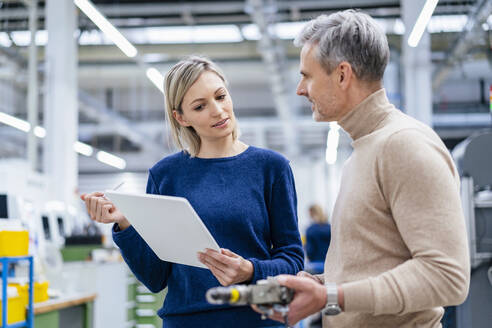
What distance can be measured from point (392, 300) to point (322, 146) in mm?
15742

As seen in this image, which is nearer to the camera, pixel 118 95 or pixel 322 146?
pixel 118 95

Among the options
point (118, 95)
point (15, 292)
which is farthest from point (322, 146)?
point (15, 292)

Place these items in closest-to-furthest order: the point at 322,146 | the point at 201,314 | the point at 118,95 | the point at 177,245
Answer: the point at 177,245 → the point at 201,314 → the point at 118,95 → the point at 322,146

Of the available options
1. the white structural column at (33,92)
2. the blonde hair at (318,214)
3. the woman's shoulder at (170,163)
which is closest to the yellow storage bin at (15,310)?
the woman's shoulder at (170,163)

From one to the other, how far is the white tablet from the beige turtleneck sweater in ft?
1.01

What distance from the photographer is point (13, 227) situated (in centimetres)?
321

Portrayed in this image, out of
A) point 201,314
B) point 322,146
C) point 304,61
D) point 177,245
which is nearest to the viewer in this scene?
point 304,61

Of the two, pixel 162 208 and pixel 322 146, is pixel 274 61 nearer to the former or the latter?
pixel 322 146

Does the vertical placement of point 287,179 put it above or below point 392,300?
above

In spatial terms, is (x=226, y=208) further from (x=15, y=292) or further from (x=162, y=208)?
(x=15, y=292)

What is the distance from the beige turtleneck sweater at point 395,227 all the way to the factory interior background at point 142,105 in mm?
566

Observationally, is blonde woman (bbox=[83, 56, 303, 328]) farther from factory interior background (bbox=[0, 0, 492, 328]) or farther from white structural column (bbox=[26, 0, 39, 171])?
white structural column (bbox=[26, 0, 39, 171])

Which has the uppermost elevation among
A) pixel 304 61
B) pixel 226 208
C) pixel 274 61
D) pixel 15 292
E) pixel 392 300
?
pixel 274 61

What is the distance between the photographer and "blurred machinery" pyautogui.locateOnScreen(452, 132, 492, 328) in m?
3.38
